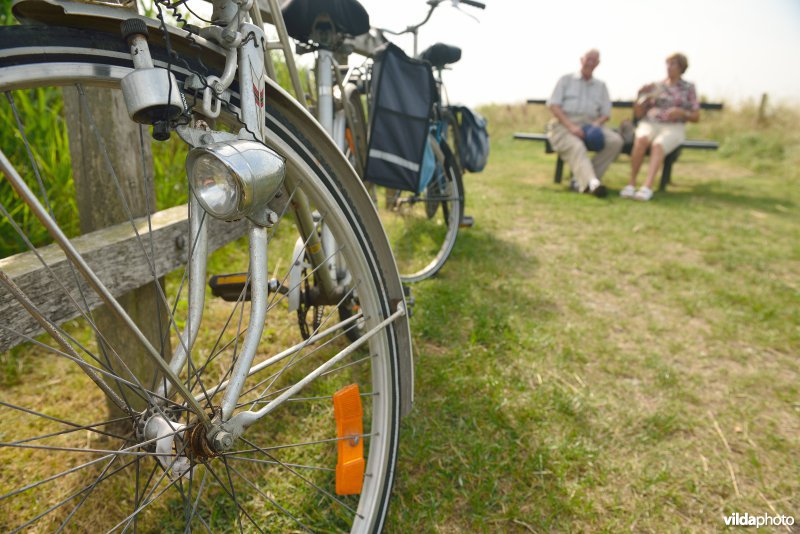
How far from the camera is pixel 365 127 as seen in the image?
237 centimetres

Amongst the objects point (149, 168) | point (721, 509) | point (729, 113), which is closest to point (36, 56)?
point (149, 168)

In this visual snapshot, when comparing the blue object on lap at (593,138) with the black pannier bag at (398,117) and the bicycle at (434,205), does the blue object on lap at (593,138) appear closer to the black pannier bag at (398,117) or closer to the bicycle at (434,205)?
the bicycle at (434,205)

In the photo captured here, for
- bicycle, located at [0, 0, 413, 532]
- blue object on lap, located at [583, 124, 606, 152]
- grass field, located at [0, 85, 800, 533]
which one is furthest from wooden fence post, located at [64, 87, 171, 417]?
blue object on lap, located at [583, 124, 606, 152]

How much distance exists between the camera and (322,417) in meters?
1.72

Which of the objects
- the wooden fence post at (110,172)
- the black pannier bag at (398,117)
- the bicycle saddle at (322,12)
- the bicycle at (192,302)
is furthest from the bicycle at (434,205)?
the wooden fence post at (110,172)

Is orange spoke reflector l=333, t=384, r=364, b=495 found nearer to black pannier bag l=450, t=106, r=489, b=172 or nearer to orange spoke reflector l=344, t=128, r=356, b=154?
orange spoke reflector l=344, t=128, r=356, b=154

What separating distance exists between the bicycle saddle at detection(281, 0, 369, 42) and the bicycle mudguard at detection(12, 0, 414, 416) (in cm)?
80

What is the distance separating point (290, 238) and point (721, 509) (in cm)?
273

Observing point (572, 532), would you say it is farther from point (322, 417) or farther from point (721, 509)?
point (322, 417)

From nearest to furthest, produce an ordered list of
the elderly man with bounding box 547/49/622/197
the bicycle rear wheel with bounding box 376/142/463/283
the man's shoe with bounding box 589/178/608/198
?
the bicycle rear wheel with bounding box 376/142/463/283 → the man's shoe with bounding box 589/178/608/198 → the elderly man with bounding box 547/49/622/197

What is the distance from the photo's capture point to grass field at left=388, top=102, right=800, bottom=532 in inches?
57.5

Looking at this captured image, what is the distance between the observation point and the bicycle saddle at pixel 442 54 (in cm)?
279

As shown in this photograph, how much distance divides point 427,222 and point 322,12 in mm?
2236

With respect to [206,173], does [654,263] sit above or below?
below
